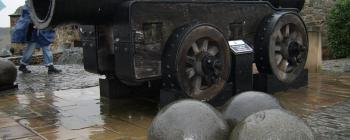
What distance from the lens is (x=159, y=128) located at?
3.08 metres

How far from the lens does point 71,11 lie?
463 cm

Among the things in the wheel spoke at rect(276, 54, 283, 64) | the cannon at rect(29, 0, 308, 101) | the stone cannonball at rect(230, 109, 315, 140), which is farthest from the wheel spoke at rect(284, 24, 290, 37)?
the stone cannonball at rect(230, 109, 315, 140)

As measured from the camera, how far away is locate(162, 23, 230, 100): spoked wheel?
493cm

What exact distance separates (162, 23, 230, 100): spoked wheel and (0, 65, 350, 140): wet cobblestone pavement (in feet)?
1.83

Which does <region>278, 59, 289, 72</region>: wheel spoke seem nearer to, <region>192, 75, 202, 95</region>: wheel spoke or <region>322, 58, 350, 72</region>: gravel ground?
<region>192, 75, 202, 95</region>: wheel spoke

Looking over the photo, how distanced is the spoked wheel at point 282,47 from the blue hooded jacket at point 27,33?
14.6ft

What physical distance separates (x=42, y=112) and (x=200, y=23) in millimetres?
2138

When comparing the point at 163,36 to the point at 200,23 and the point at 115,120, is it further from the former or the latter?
the point at 115,120

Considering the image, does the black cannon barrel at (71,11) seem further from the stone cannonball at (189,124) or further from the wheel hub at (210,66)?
the stone cannonball at (189,124)

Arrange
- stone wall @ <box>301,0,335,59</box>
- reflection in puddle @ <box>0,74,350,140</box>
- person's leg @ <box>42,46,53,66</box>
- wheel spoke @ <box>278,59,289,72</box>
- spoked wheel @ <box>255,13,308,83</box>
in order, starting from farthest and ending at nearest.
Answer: stone wall @ <box>301,0,335,59</box> < person's leg @ <box>42,46,53,66</box> < wheel spoke @ <box>278,59,289,72</box> < spoked wheel @ <box>255,13,308,83</box> < reflection in puddle @ <box>0,74,350,140</box>

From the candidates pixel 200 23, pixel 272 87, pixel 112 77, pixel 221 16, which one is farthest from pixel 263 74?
pixel 112 77

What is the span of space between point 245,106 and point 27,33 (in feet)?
22.3

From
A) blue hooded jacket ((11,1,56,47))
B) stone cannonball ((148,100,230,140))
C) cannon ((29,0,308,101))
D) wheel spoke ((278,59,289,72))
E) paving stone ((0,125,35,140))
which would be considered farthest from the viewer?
blue hooded jacket ((11,1,56,47))

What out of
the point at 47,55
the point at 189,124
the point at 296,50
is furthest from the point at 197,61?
the point at 47,55
